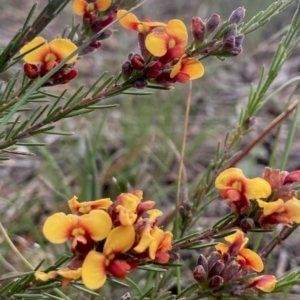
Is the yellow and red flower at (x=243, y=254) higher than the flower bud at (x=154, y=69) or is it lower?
lower

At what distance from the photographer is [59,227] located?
1.58 ft

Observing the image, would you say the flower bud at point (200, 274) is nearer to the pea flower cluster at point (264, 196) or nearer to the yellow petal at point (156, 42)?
the pea flower cluster at point (264, 196)

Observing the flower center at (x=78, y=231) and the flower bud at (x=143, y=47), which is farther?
the flower bud at (x=143, y=47)

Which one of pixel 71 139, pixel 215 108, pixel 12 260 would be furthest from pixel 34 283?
pixel 215 108

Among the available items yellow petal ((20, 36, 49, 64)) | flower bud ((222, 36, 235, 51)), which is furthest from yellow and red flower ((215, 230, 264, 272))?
yellow petal ((20, 36, 49, 64))

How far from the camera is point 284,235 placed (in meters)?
0.83

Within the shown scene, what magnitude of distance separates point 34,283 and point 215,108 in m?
1.94

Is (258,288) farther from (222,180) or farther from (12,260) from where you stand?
(12,260)

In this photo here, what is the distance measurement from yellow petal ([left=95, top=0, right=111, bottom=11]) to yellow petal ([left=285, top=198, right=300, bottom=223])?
1.15ft

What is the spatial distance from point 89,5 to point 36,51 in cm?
11

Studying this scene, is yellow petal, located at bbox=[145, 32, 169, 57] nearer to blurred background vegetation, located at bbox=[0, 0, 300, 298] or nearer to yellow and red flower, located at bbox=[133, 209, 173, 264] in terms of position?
yellow and red flower, located at bbox=[133, 209, 173, 264]

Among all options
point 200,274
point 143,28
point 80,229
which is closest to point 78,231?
point 80,229

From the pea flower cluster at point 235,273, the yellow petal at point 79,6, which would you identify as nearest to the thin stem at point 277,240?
the pea flower cluster at point 235,273

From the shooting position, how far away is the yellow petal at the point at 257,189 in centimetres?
52
